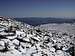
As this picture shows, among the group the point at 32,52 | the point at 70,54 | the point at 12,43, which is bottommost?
the point at 70,54

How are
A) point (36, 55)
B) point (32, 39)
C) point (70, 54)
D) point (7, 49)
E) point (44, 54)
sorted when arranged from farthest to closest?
point (32, 39) < point (70, 54) < point (44, 54) < point (36, 55) < point (7, 49)

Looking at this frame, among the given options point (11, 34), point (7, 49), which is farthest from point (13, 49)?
point (11, 34)

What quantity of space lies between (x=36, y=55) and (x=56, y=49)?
115 inches

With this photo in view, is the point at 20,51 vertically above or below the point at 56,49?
above

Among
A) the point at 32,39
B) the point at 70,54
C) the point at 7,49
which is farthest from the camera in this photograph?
the point at 32,39

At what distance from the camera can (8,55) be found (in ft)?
22.2

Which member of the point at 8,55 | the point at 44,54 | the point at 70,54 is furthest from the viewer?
the point at 70,54

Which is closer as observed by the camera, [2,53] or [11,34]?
[2,53]

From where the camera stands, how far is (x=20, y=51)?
768 cm

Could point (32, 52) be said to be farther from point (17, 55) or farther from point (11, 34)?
point (11, 34)

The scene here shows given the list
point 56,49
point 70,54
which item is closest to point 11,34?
point 56,49

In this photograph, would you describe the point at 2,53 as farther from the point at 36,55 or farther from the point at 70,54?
the point at 70,54

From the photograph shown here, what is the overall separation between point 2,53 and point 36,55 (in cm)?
199

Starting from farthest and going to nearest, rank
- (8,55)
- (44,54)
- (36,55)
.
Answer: (44,54), (36,55), (8,55)
